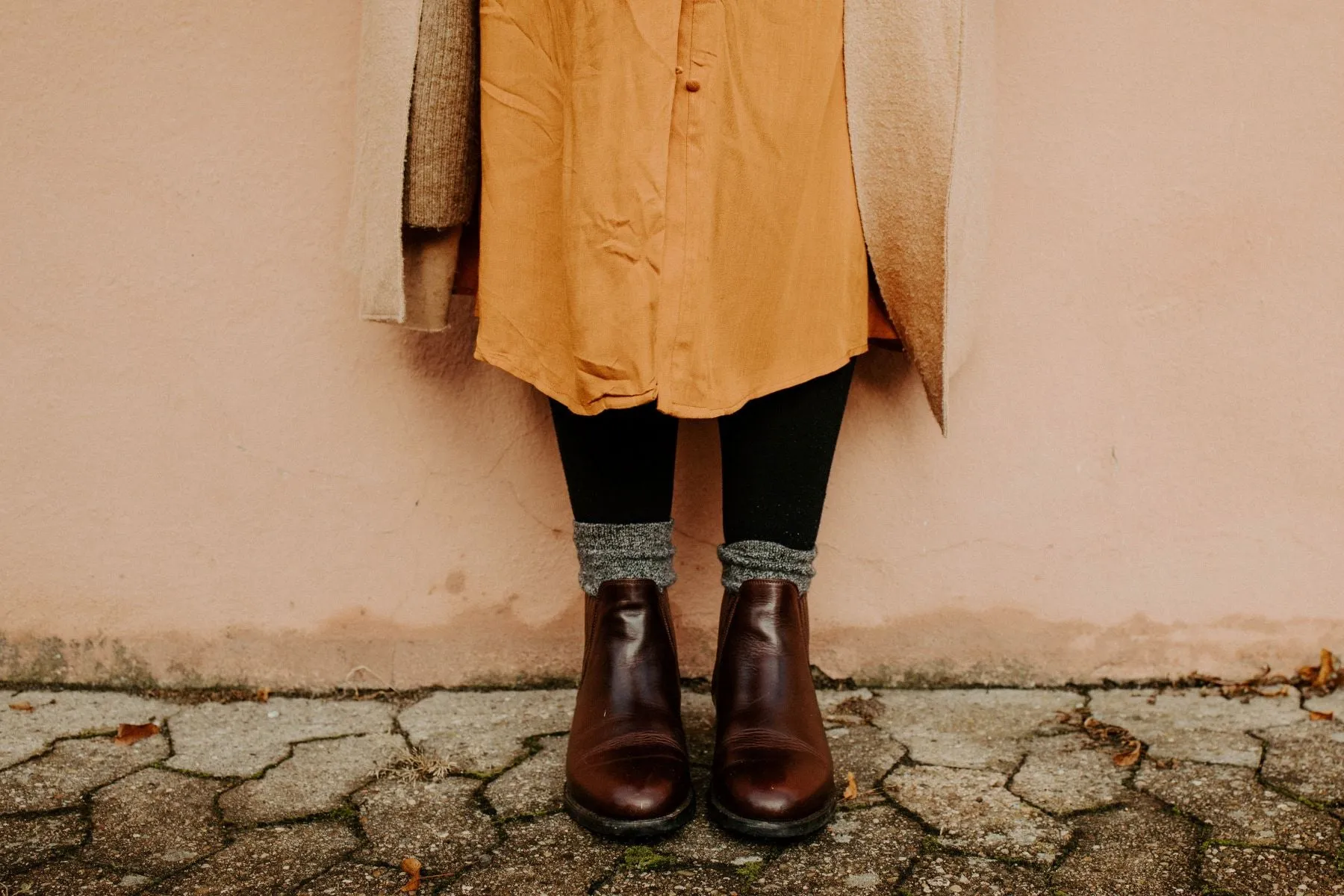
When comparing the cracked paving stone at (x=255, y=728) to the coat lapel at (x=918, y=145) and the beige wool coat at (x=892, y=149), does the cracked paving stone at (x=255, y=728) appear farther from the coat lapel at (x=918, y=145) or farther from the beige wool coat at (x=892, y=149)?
the coat lapel at (x=918, y=145)

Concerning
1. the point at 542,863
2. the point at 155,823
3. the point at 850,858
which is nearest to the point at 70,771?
the point at 155,823

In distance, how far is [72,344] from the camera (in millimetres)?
1585

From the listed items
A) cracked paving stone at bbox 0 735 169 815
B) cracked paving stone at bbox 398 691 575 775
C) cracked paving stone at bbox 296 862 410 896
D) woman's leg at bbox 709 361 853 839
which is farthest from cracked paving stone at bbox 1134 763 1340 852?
cracked paving stone at bbox 0 735 169 815

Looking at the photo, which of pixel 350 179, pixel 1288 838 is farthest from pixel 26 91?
pixel 1288 838

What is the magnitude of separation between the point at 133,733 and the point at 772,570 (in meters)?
0.95

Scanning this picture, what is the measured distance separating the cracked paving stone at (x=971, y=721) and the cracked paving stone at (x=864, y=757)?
0.02 meters

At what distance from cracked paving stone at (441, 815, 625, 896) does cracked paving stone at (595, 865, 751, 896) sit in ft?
0.08

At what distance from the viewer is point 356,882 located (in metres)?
1.11

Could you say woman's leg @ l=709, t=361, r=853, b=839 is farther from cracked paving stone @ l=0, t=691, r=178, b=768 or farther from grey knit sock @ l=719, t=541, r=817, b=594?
cracked paving stone @ l=0, t=691, r=178, b=768

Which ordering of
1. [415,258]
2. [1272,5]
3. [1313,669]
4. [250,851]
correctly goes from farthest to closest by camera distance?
1. [1313,669]
2. [1272,5]
3. [415,258]
4. [250,851]

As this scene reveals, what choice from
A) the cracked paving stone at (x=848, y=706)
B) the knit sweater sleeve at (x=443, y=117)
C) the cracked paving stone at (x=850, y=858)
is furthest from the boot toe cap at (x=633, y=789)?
the knit sweater sleeve at (x=443, y=117)

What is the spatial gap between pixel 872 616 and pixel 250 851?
95 centimetres

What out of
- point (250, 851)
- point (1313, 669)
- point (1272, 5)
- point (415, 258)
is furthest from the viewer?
point (1313, 669)

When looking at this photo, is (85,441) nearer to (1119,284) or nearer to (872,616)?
(872,616)
